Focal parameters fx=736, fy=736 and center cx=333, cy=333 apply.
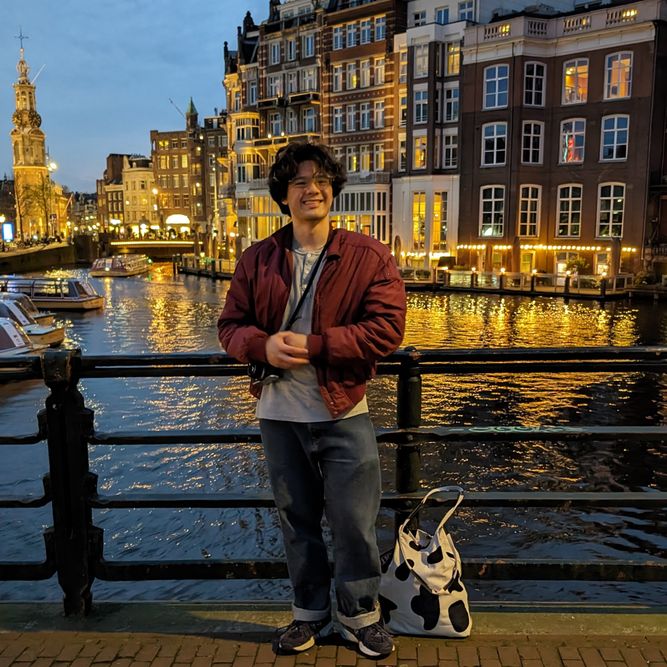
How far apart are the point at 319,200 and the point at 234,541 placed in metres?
6.61

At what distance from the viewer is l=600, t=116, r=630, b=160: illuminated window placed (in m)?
42.0

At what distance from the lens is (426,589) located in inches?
133

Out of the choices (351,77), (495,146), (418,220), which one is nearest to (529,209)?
(495,146)

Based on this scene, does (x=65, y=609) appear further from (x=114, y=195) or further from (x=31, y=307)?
(x=114, y=195)

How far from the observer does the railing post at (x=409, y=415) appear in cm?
356

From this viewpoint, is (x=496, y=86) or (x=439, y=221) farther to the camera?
(x=439, y=221)

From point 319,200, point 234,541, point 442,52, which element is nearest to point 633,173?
point 442,52

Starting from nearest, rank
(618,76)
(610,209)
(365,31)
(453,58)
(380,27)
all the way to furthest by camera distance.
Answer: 1. (618,76)
2. (610,209)
3. (453,58)
4. (380,27)
5. (365,31)

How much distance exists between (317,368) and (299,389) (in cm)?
15

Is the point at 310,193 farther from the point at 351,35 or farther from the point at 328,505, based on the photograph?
the point at 351,35

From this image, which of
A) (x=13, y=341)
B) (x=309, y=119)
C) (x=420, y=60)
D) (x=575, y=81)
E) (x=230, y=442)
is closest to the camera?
(x=230, y=442)

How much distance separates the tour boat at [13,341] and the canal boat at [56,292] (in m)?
16.6

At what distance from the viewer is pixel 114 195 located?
138125mm

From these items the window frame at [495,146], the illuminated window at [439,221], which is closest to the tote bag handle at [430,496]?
the window frame at [495,146]
